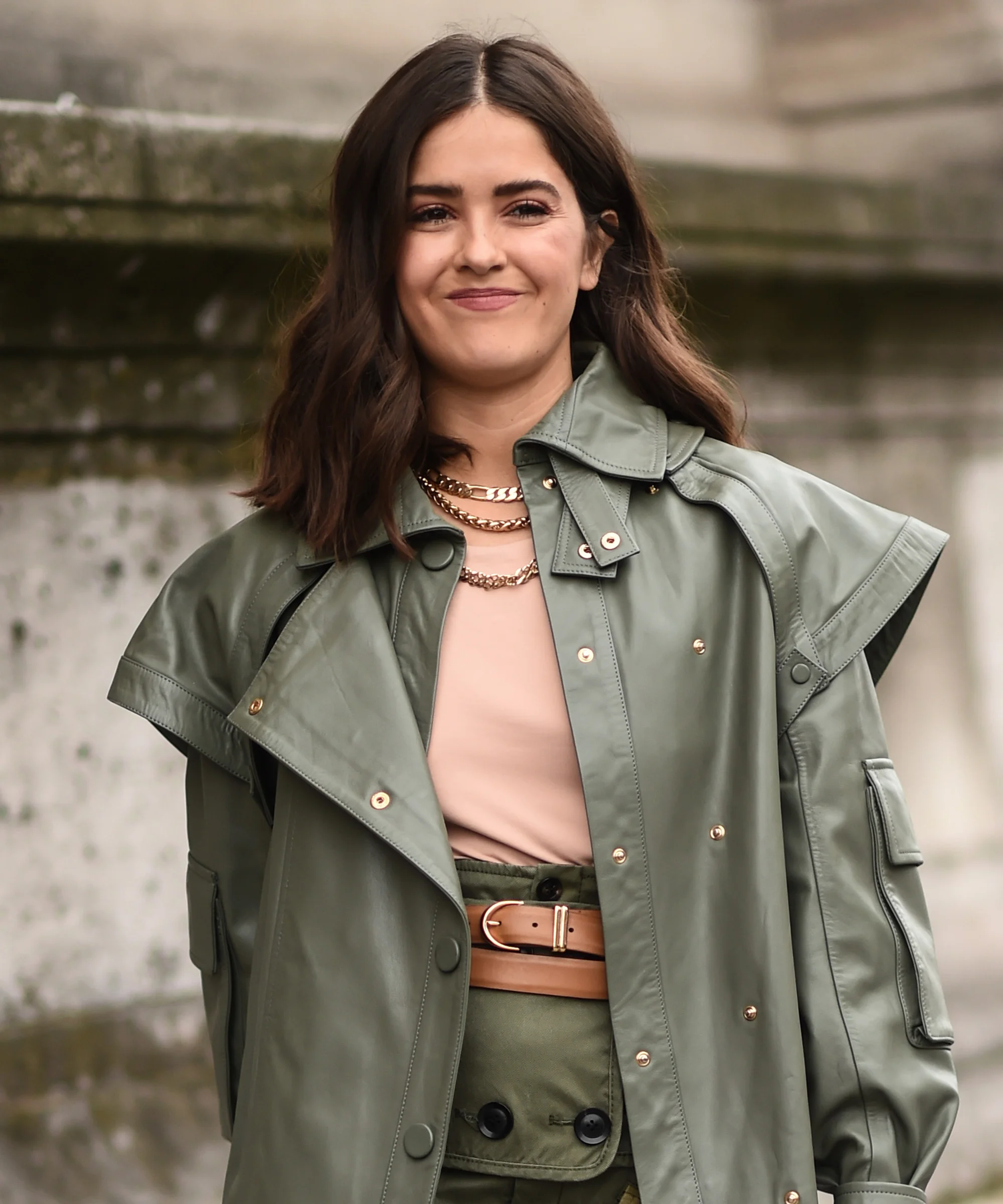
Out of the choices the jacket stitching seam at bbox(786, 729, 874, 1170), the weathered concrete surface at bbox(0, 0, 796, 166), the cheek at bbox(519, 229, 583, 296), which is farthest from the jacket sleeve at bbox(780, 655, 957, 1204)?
the weathered concrete surface at bbox(0, 0, 796, 166)

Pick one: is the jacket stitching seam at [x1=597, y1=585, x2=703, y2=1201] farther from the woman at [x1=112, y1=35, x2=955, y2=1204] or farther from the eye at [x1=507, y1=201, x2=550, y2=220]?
the eye at [x1=507, y1=201, x2=550, y2=220]

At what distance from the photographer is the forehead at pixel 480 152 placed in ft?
7.19

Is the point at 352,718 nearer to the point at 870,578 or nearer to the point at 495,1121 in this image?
the point at 495,1121

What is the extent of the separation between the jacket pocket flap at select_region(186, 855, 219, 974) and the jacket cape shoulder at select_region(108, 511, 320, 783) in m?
0.19

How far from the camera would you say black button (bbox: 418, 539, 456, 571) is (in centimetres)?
223

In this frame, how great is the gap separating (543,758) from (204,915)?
26.0 inches

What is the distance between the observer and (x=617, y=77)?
181 inches

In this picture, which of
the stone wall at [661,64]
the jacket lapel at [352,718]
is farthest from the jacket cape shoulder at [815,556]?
the stone wall at [661,64]

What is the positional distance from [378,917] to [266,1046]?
0.74 ft

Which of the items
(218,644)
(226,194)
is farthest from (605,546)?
(226,194)

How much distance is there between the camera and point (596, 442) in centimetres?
226

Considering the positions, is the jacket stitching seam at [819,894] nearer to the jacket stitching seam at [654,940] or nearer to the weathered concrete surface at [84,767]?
the jacket stitching seam at [654,940]

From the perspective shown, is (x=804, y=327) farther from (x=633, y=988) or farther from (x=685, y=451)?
(x=633, y=988)

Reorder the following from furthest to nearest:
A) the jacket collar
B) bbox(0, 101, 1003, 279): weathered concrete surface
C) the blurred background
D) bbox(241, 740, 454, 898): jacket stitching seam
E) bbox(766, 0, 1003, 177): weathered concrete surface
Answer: bbox(766, 0, 1003, 177): weathered concrete surface < the blurred background < bbox(0, 101, 1003, 279): weathered concrete surface < the jacket collar < bbox(241, 740, 454, 898): jacket stitching seam
